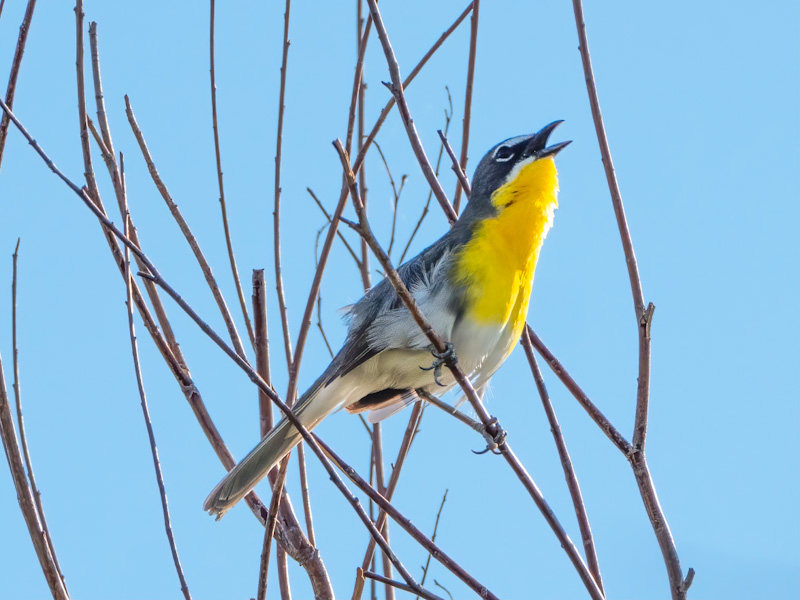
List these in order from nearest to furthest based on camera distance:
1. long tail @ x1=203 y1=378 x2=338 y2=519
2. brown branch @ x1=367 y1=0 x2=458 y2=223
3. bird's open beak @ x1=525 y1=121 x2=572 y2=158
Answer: brown branch @ x1=367 y1=0 x2=458 y2=223
long tail @ x1=203 y1=378 x2=338 y2=519
bird's open beak @ x1=525 y1=121 x2=572 y2=158

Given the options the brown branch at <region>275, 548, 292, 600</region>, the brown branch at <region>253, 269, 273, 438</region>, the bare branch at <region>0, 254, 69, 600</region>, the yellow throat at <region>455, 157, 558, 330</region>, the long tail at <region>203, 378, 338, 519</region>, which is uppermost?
the yellow throat at <region>455, 157, 558, 330</region>

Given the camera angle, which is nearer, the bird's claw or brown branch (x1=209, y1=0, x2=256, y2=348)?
brown branch (x1=209, y1=0, x2=256, y2=348)

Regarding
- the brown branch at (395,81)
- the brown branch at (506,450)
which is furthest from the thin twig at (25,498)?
the brown branch at (395,81)

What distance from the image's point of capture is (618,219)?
2889 mm

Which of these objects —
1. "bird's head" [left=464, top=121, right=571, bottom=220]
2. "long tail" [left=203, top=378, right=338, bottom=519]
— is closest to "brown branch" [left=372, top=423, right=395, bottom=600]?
"long tail" [left=203, top=378, right=338, bottom=519]

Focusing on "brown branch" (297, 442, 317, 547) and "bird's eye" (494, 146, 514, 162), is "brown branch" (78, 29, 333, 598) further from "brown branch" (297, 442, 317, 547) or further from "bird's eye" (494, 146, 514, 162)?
"bird's eye" (494, 146, 514, 162)

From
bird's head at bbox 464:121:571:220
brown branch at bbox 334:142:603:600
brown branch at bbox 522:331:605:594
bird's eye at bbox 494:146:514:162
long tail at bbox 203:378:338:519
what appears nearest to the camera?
brown branch at bbox 334:142:603:600

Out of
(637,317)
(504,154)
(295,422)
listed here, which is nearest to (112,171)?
(295,422)

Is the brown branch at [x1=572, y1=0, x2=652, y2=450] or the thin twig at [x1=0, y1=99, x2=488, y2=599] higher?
the brown branch at [x1=572, y1=0, x2=652, y2=450]

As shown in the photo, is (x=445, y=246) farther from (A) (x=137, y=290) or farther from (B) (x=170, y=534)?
(B) (x=170, y=534)

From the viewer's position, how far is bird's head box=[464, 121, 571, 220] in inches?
188

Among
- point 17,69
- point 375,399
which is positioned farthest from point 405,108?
point 375,399

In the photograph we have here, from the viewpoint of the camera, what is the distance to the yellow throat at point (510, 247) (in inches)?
170

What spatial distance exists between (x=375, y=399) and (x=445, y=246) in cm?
99
